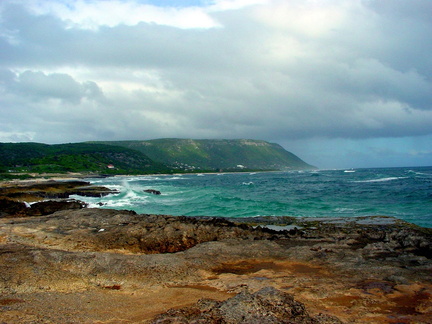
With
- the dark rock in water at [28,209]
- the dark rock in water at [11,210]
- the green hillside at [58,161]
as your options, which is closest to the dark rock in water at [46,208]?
the dark rock in water at [28,209]

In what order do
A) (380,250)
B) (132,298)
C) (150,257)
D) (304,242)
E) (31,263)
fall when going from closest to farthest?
(132,298), (31,263), (150,257), (380,250), (304,242)

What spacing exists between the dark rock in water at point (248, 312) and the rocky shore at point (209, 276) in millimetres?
24

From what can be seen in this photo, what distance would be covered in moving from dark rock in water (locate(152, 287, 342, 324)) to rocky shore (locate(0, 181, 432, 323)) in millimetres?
24

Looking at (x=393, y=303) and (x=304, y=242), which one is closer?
(x=393, y=303)

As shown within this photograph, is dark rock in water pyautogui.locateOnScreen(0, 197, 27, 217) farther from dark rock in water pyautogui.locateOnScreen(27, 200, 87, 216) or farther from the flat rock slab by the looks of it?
the flat rock slab

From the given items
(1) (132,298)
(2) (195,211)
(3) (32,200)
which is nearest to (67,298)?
(1) (132,298)

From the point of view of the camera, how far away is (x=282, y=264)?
1191 centimetres

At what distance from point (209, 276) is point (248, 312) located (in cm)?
352

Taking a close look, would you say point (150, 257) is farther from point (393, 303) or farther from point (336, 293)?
point (393, 303)

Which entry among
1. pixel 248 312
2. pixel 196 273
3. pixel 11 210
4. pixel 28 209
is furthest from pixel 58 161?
pixel 248 312

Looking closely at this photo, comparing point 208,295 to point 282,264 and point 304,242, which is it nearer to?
point 282,264

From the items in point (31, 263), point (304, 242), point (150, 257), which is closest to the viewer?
point (31, 263)

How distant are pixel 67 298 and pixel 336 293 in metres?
7.25

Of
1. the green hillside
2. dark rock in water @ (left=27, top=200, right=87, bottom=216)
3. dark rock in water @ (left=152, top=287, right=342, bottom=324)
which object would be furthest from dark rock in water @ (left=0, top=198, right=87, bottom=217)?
the green hillside
